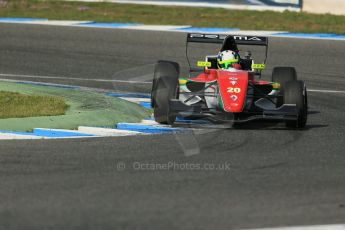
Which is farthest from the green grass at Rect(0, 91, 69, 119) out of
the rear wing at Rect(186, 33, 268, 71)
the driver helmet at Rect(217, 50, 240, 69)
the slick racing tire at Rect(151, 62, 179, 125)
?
the driver helmet at Rect(217, 50, 240, 69)

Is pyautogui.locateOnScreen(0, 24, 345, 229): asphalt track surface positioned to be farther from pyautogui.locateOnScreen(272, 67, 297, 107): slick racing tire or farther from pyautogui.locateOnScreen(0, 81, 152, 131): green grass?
pyautogui.locateOnScreen(0, 81, 152, 131): green grass

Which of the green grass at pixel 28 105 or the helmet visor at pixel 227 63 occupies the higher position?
the helmet visor at pixel 227 63

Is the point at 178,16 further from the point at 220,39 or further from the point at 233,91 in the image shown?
the point at 233,91

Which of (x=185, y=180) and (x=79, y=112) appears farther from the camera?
(x=79, y=112)

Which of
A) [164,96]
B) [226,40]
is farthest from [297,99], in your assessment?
[164,96]

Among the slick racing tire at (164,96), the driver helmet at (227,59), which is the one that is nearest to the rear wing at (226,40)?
the driver helmet at (227,59)

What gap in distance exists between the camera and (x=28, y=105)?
11234 millimetres

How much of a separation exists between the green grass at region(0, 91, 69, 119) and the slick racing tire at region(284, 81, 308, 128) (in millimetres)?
2540

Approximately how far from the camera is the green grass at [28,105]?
10.7 m

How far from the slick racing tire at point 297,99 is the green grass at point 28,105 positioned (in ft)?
8.33

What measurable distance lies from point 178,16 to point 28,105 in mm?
11526

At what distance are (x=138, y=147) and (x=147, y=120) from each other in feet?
5.93

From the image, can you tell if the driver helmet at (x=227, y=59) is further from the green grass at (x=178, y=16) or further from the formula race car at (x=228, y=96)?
the green grass at (x=178, y=16)

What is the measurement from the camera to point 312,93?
45.9 feet
